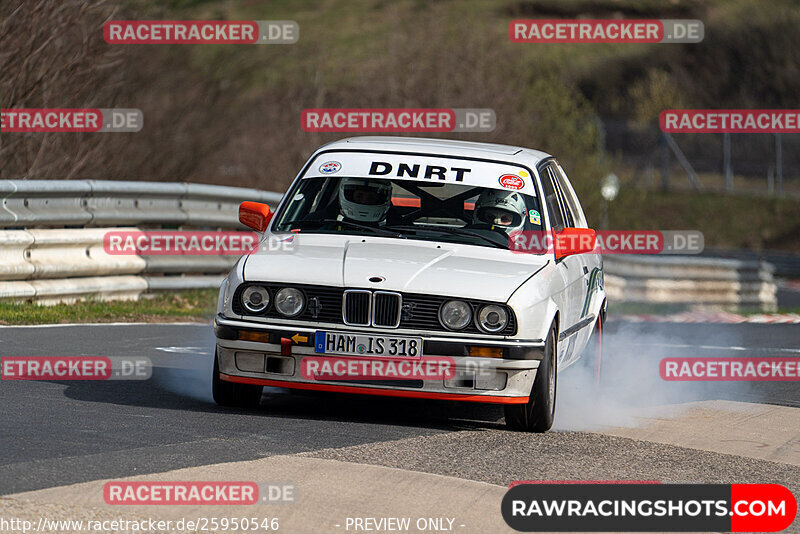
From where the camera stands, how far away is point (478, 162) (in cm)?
876

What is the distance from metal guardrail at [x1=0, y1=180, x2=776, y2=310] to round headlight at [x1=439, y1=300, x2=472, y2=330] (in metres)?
5.94

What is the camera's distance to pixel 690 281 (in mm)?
29094

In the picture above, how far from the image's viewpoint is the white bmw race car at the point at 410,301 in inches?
289

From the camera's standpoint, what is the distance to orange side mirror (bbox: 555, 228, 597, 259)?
8.31 metres

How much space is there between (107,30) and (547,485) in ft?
41.7

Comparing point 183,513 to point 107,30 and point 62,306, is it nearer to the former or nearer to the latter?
point 62,306

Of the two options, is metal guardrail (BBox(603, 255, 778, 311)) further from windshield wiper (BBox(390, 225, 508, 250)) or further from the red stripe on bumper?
the red stripe on bumper

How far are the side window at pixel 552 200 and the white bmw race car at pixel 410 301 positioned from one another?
160 mm
